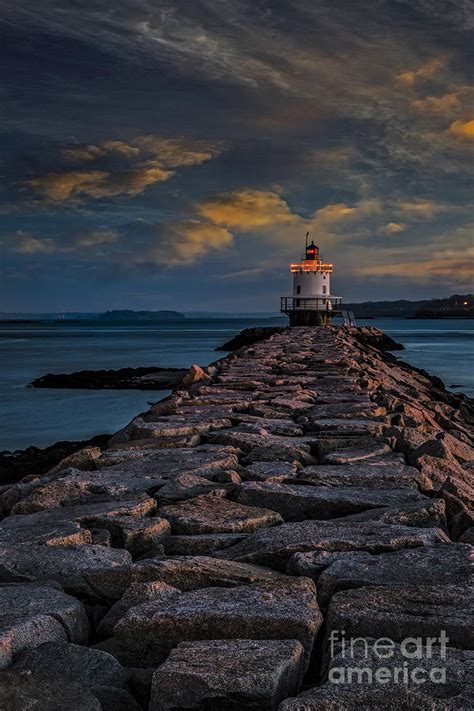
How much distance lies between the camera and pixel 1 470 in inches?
283

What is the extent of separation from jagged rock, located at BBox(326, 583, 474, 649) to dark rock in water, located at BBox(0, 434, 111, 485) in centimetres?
514

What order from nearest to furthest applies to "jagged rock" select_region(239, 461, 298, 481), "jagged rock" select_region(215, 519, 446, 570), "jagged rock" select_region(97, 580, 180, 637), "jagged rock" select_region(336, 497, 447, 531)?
"jagged rock" select_region(97, 580, 180, 637), "jagged rock" select_region(215, 519, 446, 570), "jagged rock" select_region(336, 497, 447, 531), "jagged rock" select_region(239, 461, 298, 481)

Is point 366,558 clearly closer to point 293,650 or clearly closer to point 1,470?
point 293,650

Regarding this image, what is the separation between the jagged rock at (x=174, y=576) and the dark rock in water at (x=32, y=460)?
15.5 feet

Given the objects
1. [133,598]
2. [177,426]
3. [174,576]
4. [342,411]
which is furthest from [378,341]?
[133,598]

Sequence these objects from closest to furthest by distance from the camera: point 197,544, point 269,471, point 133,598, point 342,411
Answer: point 133,598 → point 197,544 → point 269,471 → point 342,411

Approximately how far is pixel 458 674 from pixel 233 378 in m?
5.67

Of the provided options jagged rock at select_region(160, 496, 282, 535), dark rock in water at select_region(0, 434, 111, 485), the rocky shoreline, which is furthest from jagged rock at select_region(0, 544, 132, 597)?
dark rock in water at select_region(0, 434, 111, 485)

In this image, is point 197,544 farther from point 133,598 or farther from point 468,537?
point 468,537

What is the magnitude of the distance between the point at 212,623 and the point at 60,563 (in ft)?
1.99

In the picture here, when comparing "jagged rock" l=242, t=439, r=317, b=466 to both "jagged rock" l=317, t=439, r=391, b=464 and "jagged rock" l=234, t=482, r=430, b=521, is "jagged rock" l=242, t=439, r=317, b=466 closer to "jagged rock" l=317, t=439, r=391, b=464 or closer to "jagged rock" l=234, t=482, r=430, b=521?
"jagged rock" l=317, t=439, r=391, b=464

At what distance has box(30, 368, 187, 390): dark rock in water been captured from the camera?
16.9 meters

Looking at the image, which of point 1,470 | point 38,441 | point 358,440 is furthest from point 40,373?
point 358,440

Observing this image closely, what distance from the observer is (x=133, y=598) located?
170cm
